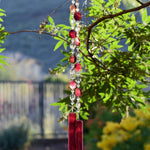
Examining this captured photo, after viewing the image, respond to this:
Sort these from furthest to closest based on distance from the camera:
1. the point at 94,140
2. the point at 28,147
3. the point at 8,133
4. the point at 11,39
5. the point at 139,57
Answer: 1. the point at 11,39
2. the point at 28,147
3. the point at 8,133
4. the point at 94,140
5. the point at 139,57

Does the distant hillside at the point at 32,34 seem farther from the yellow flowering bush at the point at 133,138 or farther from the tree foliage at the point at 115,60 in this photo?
the yellow flowering bush at the point at 133,138

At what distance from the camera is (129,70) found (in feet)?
9.45

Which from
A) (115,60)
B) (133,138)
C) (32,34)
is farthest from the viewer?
(32,34)

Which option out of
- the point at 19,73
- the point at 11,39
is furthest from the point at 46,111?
the point at 11,39

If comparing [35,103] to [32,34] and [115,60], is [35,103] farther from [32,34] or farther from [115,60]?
[32,34]

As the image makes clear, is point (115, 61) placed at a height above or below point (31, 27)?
below

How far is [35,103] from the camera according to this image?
12414 mm

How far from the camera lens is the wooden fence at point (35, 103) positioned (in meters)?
11.7

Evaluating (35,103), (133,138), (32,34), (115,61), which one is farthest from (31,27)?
(133,138)

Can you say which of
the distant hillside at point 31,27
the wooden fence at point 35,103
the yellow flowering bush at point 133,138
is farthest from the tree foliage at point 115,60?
the distant hillside at point 31,27

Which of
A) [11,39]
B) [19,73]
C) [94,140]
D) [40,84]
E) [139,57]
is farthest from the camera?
[11,39]

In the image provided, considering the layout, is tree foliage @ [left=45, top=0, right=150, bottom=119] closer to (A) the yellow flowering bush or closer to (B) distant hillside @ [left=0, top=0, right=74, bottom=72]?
(A) the yellow flowering bush

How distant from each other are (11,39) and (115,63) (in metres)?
41.5

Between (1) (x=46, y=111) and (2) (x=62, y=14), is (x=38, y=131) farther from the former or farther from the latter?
(2) (x=62, y=14)
